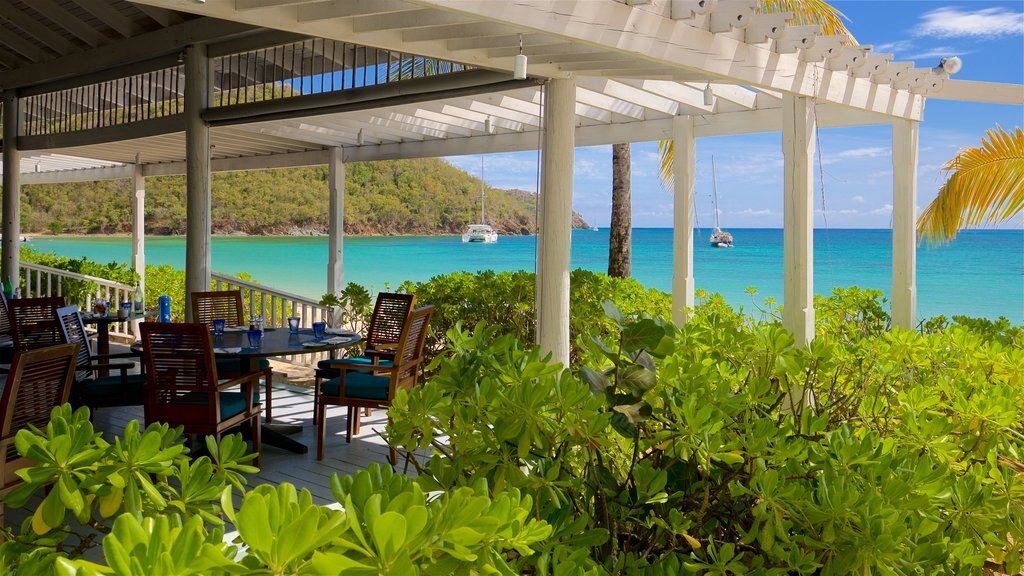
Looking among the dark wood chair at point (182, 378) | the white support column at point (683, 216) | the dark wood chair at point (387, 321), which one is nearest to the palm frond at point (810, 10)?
the white support column at point (683, 216)

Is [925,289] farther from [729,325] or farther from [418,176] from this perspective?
[729,325]

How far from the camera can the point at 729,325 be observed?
104 inches

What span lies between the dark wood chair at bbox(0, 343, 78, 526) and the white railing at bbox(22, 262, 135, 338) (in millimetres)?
6757

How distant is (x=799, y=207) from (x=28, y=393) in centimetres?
416

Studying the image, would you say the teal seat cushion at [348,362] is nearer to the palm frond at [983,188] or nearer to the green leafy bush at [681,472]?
the green leafy bush at [681,472]

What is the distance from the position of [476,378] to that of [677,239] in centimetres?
485

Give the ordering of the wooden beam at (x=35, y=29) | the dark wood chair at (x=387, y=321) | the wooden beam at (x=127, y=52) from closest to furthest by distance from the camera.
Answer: the dark wood chair at (x=387, y=321), the wooden beam at (x=127, y=52), the wooden beam at (x=35, y=29)

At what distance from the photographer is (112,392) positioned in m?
4.86

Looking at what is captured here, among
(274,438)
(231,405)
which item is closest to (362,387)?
(274,438)

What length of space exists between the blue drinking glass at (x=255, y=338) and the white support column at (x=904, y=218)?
181 inches

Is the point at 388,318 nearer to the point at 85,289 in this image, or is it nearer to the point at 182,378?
the point at 182,378

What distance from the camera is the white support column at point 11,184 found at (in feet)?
29.0

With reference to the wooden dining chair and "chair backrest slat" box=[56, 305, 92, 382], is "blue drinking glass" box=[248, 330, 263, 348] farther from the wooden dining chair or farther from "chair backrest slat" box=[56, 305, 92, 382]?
the wooden dining chair

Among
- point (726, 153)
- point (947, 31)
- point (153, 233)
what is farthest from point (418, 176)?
point (947, 31)
